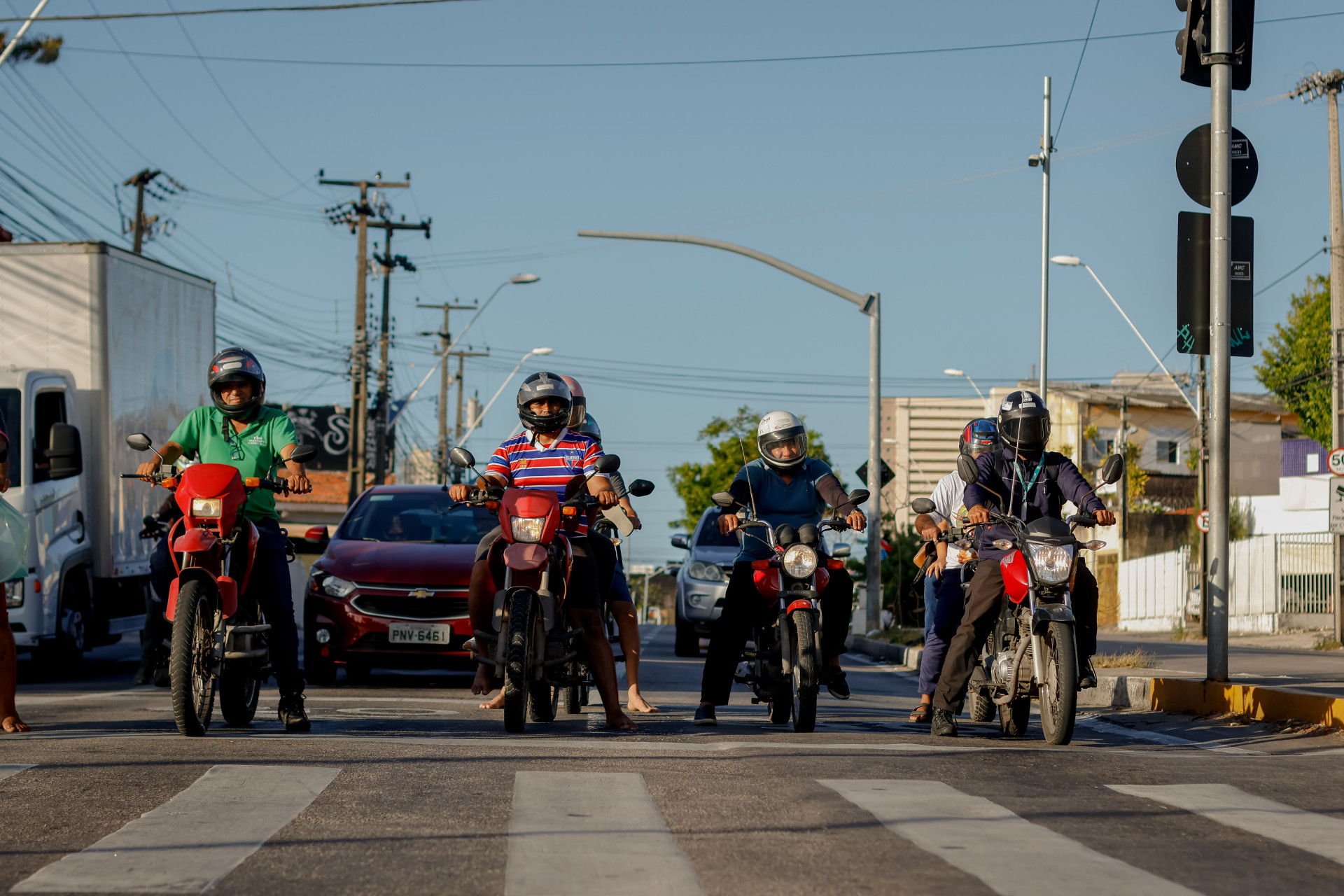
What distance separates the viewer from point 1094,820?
546cm

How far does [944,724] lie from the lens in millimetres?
8719

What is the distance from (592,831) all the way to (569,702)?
15.5 ft

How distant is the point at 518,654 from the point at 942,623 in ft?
9.61

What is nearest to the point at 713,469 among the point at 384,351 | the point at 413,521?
the point at 384,351

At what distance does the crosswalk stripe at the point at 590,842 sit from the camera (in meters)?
4.27

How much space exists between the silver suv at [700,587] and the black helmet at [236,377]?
392 inches

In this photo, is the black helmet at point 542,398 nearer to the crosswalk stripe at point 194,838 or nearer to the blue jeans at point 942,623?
the blue jeans at point 942,623

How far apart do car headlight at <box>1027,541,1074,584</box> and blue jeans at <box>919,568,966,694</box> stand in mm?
1664

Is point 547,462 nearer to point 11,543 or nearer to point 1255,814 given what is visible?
point 11,543

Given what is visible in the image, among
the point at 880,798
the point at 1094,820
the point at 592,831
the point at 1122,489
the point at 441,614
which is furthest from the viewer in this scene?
the point at 1122,489

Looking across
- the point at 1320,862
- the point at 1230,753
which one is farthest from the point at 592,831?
the point at 1230,753

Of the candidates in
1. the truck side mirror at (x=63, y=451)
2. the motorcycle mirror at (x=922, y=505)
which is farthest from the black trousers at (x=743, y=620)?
the truck side mirror at (x=63, y=451)

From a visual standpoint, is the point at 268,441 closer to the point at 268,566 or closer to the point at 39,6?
the point at 268,566

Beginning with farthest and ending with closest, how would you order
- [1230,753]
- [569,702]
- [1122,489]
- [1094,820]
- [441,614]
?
[1122,489] → [441,614] → [569,702] → [1230,753] → [1094,820]
